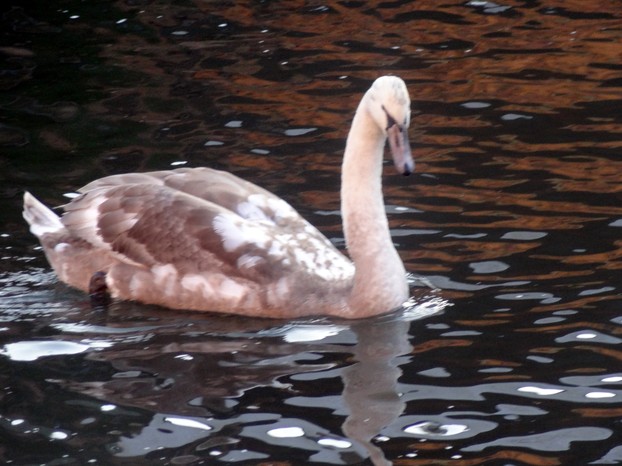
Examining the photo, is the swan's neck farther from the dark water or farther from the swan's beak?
the swan's beak

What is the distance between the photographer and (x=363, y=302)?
870cm

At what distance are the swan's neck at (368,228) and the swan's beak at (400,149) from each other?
27cm

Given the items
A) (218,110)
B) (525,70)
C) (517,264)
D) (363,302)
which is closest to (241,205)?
(363,302)

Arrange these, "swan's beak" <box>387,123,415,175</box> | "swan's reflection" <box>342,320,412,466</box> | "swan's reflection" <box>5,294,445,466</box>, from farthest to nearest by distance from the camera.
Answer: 1. "swan's beak" <box>387,123,415,175</box>
2. "swan's reflection" <box>342,320,412,466</box>
3. "swan's reflection" <box>5,294,445,466</box>

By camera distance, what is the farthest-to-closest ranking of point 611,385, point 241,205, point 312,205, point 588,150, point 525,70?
1. point 525,70
2. point 588,150
3. point 312,205
4. point 241,205
5. point 611,385

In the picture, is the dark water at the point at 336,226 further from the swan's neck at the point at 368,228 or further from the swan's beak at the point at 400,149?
the swan's beak at the point at 400,149

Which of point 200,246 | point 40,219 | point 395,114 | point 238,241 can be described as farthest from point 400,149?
point 40,219

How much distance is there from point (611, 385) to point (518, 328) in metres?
0.95

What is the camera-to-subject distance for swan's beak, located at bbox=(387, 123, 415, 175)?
823 cm

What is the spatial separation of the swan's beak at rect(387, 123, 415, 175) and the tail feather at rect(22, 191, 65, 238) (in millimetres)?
2701

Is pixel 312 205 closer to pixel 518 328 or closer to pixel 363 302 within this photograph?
pixel 363 302

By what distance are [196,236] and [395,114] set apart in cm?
164

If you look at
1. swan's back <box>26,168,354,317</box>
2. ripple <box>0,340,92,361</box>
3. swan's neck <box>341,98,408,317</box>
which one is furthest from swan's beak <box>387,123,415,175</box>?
ripple <box>0,340,92,361</box>

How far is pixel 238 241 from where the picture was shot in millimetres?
9000
